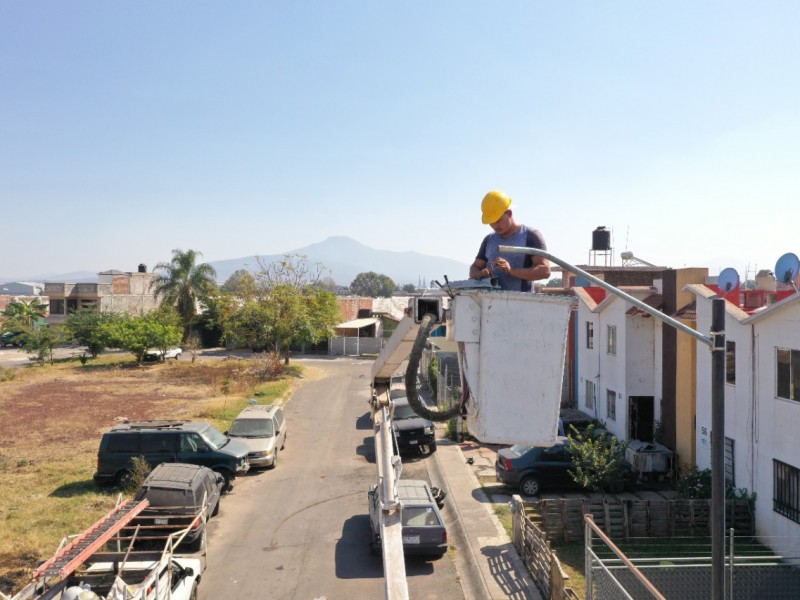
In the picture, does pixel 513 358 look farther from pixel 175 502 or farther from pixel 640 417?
pixel 640 417

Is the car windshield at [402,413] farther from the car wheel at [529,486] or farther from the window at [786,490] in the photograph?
the window at [786,490]

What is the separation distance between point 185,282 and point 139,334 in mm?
9777

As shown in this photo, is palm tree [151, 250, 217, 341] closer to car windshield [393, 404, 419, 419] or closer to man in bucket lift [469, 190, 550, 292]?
car windshield [393, 404, 419, 419]

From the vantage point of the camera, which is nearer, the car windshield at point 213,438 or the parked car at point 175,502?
the parked car at point 175,502

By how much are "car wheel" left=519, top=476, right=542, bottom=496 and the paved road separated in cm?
318

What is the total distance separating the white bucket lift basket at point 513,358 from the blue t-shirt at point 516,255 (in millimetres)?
805

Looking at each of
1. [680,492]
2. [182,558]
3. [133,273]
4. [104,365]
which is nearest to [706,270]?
[680,492]

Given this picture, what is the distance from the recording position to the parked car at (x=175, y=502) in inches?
490

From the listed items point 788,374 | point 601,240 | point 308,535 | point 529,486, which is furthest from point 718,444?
point 601,240

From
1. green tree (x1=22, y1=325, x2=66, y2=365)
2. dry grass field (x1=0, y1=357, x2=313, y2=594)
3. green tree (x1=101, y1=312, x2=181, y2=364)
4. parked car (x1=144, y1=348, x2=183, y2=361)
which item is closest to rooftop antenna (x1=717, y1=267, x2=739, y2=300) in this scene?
dry grass field (x1=0, y1=357, x2=313, y2=594)

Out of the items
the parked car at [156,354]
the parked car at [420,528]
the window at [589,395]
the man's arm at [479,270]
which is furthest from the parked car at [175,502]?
the parked car at [156,354]

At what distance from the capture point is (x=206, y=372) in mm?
42094

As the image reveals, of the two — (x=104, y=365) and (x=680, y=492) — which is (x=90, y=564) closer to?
(x=680, y=492)

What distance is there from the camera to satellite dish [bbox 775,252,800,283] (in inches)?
600
